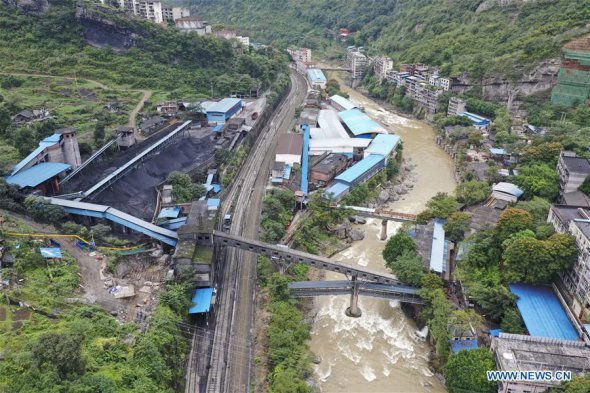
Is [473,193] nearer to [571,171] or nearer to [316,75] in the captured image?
[571,171]

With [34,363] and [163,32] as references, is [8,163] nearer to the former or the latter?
[34,363]

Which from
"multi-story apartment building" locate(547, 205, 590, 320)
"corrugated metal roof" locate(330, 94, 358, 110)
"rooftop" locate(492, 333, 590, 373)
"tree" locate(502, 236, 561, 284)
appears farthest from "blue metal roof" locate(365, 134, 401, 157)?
"rooftop" locate(492, 333, 590, 373)

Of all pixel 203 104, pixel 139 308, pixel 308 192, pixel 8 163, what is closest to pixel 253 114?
pixel 203 104

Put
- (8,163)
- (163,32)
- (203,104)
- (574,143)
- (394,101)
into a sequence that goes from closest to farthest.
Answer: (8,163)
(574,143)
(203,104)
(163,32)
(394,101)

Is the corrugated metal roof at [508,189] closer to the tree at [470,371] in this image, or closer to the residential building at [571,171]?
the residential building at [571,171]

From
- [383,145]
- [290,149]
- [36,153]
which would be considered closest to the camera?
[36,153]

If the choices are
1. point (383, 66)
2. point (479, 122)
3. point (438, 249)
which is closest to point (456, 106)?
point (479, 122)
